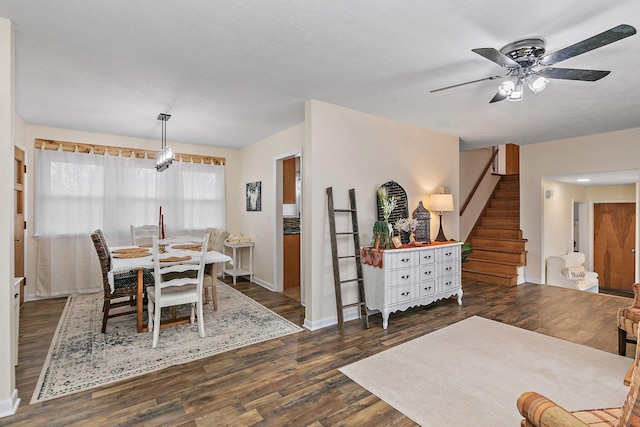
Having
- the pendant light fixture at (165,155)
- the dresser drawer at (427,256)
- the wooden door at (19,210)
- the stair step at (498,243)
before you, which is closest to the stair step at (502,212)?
the stair step at (498,243)

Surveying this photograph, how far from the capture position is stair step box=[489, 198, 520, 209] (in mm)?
6795

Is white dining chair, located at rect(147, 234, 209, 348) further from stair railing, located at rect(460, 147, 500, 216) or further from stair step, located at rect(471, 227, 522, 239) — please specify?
stair step, located at rect(471, 227, 522, 239)

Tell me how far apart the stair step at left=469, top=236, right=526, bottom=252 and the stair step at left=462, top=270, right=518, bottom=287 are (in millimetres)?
640

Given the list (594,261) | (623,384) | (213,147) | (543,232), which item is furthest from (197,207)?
(594,261)

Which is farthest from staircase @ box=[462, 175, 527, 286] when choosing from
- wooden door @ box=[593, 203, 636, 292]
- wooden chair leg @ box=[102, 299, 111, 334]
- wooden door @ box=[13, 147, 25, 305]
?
wooden door @ box=[13, 147, 25, 305]

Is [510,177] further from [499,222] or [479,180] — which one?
[499,222]

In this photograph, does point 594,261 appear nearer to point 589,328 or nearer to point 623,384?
point 589,328

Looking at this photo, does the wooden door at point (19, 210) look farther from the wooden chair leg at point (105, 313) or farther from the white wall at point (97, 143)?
the wooden chair leg at point (105, 313)

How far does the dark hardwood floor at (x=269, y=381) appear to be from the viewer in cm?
198

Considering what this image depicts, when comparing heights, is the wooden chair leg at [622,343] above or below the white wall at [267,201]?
below

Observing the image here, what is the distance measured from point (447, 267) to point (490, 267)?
2.39 meters

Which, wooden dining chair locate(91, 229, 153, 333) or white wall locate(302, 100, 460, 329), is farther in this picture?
white wall locate(302, 100, 460, 329)

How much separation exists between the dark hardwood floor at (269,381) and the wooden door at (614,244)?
4076 millimetres

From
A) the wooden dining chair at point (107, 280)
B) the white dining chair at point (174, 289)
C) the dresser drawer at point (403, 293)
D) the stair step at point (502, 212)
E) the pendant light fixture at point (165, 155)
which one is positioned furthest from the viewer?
the stair step at point (502, 212)
